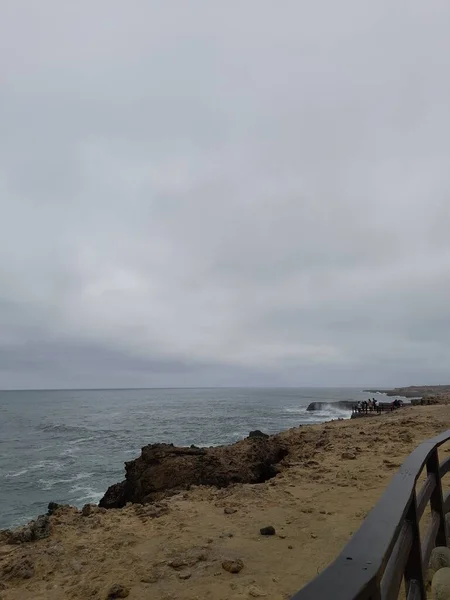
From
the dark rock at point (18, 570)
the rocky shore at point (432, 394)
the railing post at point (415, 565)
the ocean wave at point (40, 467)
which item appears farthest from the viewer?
the rocky shore at point (432, 394)

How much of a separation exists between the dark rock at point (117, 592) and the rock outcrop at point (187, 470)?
4.57m

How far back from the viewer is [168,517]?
6578mm

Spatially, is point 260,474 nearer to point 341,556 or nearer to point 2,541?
point 2,541

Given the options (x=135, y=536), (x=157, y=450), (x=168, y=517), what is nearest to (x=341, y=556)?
(x=135, y=536)

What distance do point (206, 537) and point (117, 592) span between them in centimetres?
154

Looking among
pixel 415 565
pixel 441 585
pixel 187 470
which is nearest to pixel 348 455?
pixel 187 470

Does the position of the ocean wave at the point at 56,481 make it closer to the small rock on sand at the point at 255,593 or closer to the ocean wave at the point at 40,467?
the ocean wave at the point at 40,467

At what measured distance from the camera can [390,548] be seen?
1412mm

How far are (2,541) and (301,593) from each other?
24.0 ft

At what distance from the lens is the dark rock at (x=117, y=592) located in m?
4.28

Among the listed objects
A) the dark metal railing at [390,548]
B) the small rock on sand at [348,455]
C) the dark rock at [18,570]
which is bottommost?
Answer: the dark rock at [18,570]

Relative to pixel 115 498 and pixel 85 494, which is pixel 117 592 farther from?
pixel 85 494

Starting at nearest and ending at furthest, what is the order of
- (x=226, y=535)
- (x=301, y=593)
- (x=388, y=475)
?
(x=301, y=593)
(x=226, y=535)
(x=388, y=475)

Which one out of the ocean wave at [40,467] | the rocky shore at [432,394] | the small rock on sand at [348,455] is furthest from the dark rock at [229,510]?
the rocky shore at [432,394]
